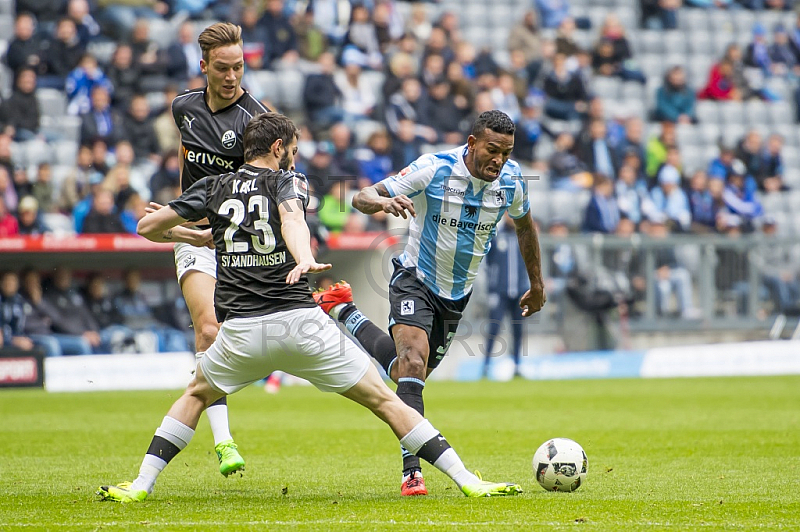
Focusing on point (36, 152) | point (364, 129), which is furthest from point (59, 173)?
point (364, 129)

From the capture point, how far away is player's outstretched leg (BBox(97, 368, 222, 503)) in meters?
5.64

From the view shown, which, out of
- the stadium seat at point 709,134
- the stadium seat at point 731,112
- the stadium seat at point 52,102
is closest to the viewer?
the stadium seat at point 52,102

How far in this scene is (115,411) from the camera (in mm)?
11742

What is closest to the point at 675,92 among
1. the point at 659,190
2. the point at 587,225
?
the point at 659,190

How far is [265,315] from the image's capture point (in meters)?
5.45

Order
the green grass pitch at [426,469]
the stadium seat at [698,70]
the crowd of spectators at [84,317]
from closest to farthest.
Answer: the green grass pitch at [426,469] → the crowd of spectators at [84,317] → the stadium seat at [698,70]

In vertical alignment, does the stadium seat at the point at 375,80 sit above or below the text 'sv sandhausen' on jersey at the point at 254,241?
above

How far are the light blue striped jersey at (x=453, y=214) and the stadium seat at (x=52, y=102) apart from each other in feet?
38.2

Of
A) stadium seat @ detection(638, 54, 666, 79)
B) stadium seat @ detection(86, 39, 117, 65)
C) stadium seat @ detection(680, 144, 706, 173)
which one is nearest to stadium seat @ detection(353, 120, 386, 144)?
stadium seat @ detection(86, 39, 117, 65)

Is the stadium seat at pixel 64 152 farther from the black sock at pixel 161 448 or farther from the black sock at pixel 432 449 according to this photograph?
the black sock at pixel 432 449

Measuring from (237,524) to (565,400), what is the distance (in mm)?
8441

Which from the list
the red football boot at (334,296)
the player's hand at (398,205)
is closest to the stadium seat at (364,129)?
the red football boot at (334,296)

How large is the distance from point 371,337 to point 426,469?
1.03 metres

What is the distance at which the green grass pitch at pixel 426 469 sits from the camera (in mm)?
5051
